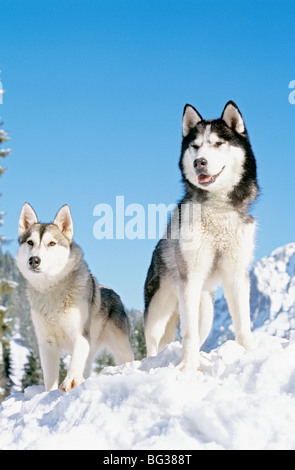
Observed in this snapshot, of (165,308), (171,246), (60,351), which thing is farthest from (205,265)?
(60,351)

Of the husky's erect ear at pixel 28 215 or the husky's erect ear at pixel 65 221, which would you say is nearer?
the husky's erect ear at pixel 65 221

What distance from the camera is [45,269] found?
9094mm

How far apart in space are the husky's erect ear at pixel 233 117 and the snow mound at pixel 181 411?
10.2 ft

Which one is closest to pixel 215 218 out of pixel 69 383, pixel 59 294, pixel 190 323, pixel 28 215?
pixel 190 323

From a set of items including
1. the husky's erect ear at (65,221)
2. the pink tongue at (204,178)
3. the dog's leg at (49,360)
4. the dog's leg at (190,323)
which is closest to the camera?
the dog's leg at (190,323)

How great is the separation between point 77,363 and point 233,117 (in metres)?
4.24

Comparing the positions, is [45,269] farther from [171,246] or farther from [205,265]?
[205,265]

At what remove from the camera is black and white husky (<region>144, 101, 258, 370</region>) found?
25.8ft

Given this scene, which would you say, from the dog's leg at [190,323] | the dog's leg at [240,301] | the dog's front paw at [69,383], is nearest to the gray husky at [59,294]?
the dog's front paw at [69,383]

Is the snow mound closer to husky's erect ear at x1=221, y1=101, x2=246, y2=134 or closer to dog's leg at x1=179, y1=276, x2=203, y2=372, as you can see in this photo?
dog's leg at x1=179, y1=276, x2=203, y2=372

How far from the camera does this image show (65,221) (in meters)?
9.77

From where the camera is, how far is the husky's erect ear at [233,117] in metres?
8.35

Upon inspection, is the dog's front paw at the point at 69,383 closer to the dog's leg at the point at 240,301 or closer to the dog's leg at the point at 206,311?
the dog's leg at the point at 206,311
